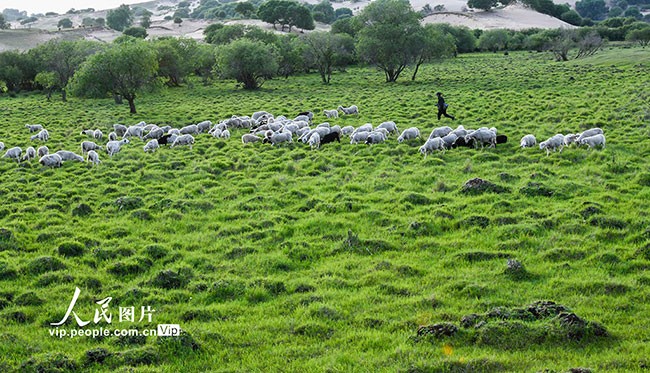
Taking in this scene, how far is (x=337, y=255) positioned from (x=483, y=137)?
11.3 m

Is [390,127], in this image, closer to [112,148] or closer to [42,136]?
[112,148]

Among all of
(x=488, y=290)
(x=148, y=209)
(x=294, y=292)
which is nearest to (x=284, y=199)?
(x=148, y=209)

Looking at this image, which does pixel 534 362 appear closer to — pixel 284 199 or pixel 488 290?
pixel 488 290

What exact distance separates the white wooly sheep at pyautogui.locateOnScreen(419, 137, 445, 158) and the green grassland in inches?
20.6

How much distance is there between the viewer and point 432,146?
64.7 feet

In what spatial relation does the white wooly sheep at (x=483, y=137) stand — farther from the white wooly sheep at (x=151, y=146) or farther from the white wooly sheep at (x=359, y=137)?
the white wooly sheep at (x=151, y=146)

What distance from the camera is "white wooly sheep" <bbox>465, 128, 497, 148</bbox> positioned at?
66.1 feet

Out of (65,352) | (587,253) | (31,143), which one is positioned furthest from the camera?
(31,143)

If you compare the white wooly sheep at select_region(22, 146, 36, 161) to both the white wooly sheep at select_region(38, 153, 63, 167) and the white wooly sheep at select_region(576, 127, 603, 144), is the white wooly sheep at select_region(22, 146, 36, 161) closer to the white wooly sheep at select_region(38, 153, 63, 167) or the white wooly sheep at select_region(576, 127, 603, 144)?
→ the white wooly sheep at select_region(38, 153, 63, 167)

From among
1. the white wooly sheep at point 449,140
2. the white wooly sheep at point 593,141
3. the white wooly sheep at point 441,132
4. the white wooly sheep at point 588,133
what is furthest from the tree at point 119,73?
the white wooly sheep at point 593,141

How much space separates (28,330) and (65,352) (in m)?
1.19

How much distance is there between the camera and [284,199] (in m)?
15.3

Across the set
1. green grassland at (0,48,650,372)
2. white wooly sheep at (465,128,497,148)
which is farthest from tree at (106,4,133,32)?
white wooly sheep at (465,128,497,148)

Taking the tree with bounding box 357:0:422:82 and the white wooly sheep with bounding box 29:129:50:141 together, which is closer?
the white wooly sheep with bounding box 29:129:50:141
